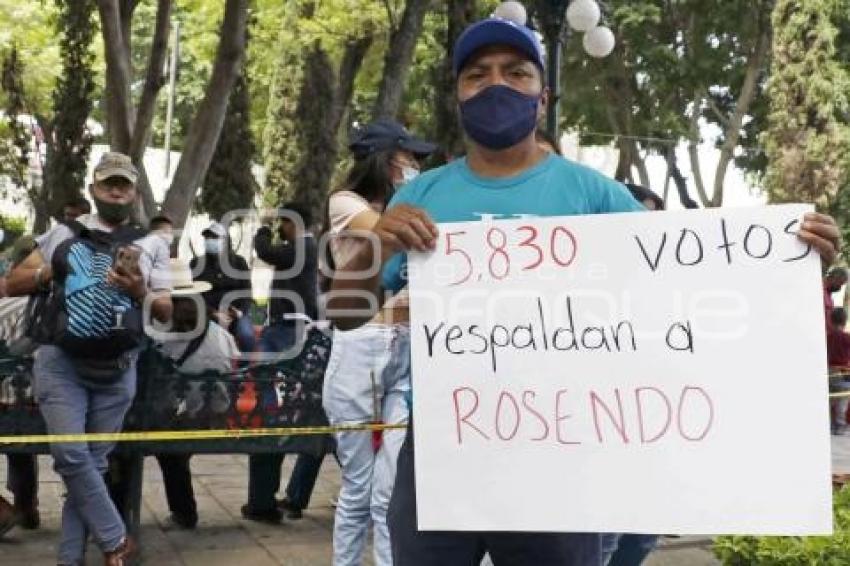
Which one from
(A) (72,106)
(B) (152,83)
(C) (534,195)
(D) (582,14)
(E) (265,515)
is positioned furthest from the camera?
(A) (72,106)

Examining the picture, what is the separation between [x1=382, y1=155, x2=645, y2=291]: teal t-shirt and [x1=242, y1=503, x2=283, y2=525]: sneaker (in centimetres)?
398

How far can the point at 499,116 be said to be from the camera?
255 cm

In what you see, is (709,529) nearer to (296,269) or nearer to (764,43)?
(296,269)

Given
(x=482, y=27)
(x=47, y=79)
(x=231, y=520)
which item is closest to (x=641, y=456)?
(x=482, y=27)

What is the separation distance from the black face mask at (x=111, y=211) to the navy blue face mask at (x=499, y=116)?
2.59 meters

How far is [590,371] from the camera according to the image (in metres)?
2.48

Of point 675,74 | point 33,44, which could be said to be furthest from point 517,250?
point 33,44

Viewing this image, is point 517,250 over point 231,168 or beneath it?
beneath

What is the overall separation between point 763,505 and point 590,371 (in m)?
0.45

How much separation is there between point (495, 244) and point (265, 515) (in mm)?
4199

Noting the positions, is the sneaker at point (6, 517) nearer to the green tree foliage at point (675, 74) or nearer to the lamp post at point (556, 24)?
the lamp post at point (556, 24)

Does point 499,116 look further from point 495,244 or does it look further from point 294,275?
point 294,275

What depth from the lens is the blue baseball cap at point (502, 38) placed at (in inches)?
101

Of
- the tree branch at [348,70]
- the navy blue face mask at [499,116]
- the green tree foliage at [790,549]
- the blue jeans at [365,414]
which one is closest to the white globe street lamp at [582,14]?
the tree branch at [348,70]
